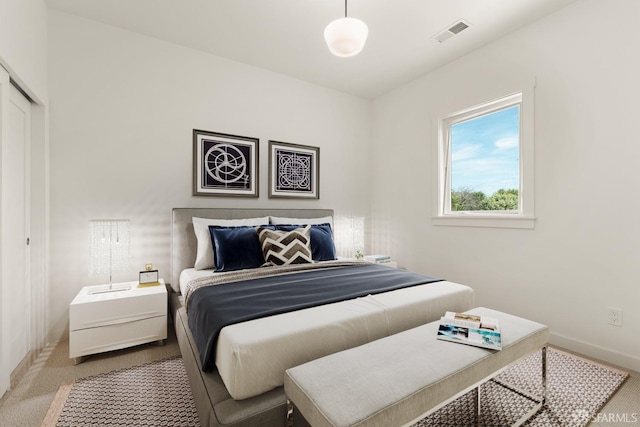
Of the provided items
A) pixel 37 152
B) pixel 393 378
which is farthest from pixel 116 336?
pixel 393 378

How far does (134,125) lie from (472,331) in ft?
10.3

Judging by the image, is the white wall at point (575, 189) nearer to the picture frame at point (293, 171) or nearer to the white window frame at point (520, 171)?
the white window frame at point (520, 171)

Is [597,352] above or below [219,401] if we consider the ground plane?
below

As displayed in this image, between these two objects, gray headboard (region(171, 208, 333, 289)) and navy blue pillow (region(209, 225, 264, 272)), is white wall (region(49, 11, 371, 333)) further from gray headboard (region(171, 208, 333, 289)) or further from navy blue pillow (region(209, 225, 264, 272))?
navy blue pillow (region(209, 225, 264, 272))

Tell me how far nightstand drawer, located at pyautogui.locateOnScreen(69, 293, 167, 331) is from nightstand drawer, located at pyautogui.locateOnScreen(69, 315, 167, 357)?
36 mm

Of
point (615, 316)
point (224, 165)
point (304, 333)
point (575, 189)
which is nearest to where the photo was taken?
point (304, 333)

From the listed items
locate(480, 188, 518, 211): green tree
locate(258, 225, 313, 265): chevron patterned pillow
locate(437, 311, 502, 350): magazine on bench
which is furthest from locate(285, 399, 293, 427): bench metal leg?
locate(480, 188, 518, 211): green tree

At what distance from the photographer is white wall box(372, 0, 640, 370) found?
2139 mm

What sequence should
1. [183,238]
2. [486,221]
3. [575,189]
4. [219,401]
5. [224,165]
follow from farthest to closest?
[224,165] → [486,221] → [183,238] → [575,189] → [219,401]

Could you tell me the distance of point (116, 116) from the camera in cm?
273

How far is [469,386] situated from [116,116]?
130 inches

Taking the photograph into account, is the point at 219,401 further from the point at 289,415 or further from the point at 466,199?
the point at 466,199

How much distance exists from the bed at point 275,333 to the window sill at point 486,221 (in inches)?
41.0

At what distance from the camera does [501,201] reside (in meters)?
2.96
